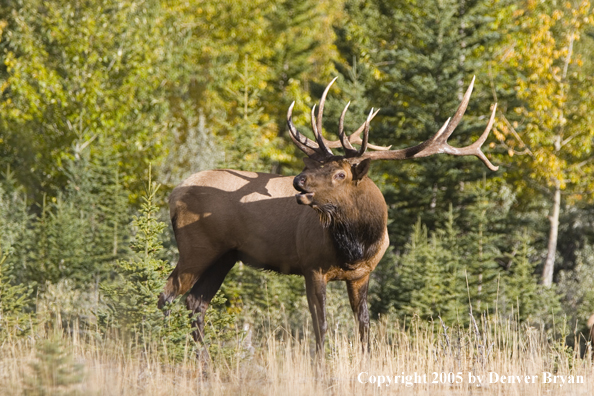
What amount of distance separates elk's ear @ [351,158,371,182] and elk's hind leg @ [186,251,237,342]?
69.5 inches

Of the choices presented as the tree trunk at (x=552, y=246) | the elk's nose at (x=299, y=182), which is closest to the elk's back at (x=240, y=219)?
the elk's nose at (x=299, y=182)

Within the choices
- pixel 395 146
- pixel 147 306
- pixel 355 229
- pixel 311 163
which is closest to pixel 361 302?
pixel 355 229

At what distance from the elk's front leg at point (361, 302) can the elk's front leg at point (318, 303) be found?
16.9 inches

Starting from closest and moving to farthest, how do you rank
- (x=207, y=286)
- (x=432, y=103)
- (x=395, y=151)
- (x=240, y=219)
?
1. (x=395, y=151)
2. (x=240, y=219)
3. (x=207, y=286)
4. (x=432, y=103)

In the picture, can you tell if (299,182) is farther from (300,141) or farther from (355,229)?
(300,141)

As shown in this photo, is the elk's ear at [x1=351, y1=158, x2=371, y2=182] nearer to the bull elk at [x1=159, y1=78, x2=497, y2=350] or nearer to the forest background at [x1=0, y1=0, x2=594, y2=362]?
the bull elk at [x1=159, y1=78, x2=497, y2=350]

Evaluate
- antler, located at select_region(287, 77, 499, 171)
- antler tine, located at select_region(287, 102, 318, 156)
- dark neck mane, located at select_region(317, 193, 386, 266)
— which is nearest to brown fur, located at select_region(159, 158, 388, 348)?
dark neck mane, located at select_region(317, 193, 386, 266)

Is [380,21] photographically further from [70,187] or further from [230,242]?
[230,242]

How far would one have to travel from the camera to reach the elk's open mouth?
20.3 feet

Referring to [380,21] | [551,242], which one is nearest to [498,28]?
[380,21]

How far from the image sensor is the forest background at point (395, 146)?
36.9 feet

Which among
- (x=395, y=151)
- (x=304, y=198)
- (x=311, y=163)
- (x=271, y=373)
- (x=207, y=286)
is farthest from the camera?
(x=207, y=286)

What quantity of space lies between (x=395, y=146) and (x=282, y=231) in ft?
33.8

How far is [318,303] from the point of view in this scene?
6.61 metres
